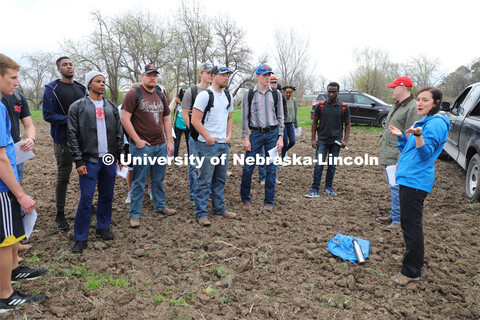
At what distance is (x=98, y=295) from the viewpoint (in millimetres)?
2684

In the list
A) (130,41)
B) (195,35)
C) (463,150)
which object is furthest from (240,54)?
(463,150)

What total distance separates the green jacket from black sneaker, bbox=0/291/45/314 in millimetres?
4269

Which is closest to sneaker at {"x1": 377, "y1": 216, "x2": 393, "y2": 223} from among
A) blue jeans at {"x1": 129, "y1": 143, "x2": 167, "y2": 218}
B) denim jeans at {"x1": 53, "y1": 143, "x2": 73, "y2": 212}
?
blue jeans at {"x1": 129, "y1": 143, "x2": 167, "y2": 218}

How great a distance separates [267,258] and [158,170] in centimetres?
195

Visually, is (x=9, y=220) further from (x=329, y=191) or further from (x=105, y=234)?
(x=329, y=191)

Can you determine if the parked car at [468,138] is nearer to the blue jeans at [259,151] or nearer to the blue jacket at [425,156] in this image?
the blue jacket at [425,156]

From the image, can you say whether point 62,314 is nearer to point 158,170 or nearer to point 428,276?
point 158,170

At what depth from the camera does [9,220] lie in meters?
2.35

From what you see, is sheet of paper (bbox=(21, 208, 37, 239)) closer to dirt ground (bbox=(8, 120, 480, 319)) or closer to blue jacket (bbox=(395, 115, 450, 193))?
dirt ground (bbox=(8, 120, 480, 319))

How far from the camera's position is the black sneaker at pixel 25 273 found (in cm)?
283

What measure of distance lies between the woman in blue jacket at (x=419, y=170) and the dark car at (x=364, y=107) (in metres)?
12.0

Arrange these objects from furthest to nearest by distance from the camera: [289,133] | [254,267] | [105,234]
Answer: [289,133], [105,234], [254,267]

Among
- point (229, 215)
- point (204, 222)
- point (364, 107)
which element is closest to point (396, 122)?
point (229, 215)

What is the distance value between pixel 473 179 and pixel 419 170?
11.4 feet
